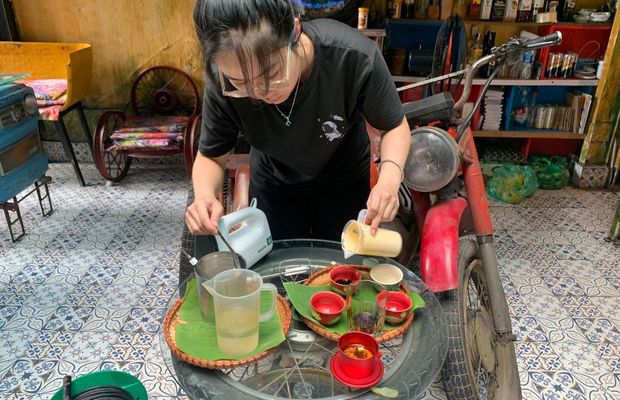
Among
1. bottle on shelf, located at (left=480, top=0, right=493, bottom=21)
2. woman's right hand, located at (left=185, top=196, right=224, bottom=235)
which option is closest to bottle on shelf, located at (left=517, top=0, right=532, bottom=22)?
bottle on shelf, located at (left=480, top=0, right=493, bottom=21)

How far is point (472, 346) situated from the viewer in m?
1.52

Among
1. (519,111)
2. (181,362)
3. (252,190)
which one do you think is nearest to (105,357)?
(252,190)

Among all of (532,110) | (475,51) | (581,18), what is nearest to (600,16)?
(581,18)

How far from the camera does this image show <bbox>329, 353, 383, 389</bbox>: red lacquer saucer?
892mm

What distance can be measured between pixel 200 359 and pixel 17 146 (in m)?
2.16

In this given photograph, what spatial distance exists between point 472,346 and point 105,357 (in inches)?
55.1

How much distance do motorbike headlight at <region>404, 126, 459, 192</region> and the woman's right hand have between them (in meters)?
0.74

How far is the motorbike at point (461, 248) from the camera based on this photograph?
4.56 ft

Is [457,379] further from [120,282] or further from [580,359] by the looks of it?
[120,282]

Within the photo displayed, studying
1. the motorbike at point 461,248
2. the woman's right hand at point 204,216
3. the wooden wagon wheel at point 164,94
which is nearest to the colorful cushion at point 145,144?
the wooden wagon wheel at point 164,94

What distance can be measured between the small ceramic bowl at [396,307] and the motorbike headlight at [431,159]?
0.61 meters

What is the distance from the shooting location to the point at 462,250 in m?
1.57

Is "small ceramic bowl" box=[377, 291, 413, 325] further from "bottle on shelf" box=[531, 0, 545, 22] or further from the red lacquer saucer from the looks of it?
"bottle on shelf" box=[531, 0, 545, 22]

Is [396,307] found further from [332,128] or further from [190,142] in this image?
[190,142]
